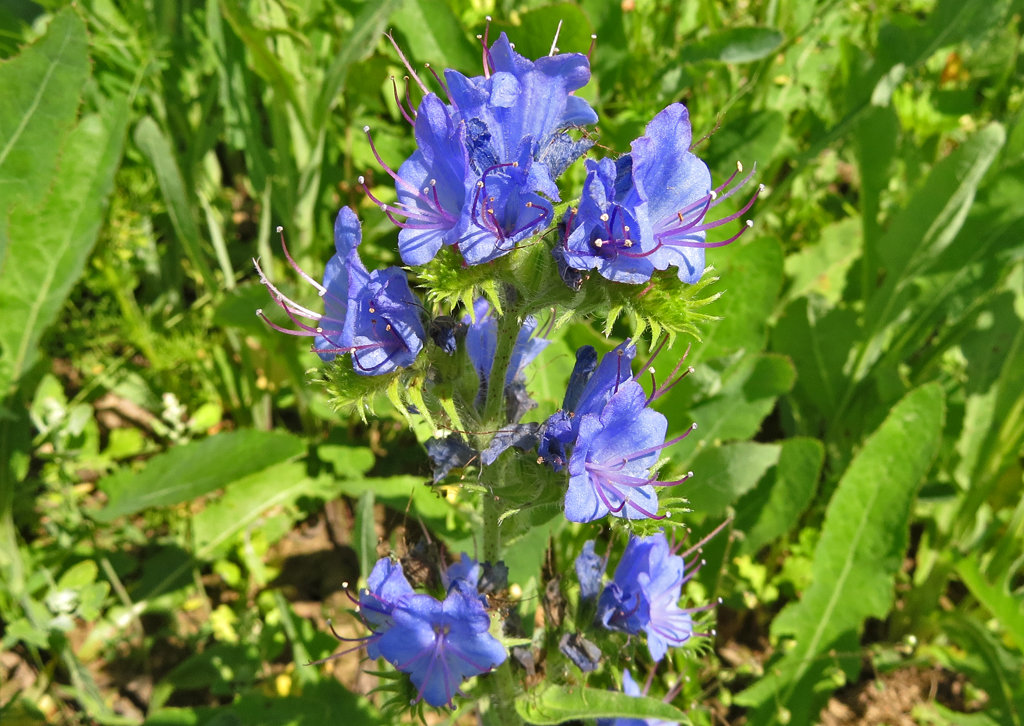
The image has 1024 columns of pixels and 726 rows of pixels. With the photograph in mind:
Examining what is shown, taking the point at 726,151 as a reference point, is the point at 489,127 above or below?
above

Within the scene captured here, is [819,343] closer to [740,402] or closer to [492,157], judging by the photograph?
[740,402]

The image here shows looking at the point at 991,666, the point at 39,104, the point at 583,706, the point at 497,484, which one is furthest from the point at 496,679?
the point at 39,104

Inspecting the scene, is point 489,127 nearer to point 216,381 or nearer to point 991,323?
point 216,381

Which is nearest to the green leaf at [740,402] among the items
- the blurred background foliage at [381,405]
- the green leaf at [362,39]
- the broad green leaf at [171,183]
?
the blurred background foliage at [381,405]

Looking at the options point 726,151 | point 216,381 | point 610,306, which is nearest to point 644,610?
point 610,306

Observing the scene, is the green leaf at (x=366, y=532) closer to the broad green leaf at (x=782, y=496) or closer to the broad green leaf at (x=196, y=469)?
the broad green leaf at (x=196, y=469)

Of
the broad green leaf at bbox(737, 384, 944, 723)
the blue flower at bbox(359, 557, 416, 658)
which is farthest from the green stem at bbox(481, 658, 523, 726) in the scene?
the broad green leaf at bbox(737, 384, 944, 723)

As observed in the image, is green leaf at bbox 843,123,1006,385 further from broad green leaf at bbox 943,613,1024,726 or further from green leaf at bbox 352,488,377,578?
green leaf at bbox 352,488,377,578
